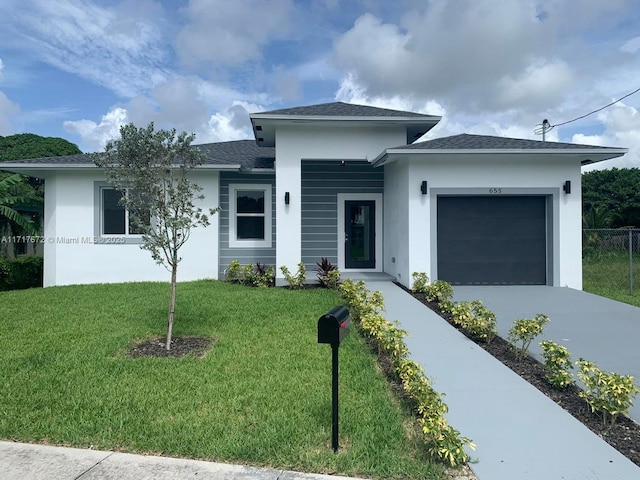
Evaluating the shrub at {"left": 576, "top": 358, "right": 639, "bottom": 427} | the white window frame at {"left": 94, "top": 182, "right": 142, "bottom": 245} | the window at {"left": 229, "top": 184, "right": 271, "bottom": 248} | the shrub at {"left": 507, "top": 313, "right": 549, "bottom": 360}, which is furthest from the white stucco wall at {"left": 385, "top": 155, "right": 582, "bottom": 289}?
the white window frame at {"left": 94, "top": 182, "right": 142, "bottom": 245}

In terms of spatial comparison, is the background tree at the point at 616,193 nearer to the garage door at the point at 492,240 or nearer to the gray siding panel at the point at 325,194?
the garage door at the point at 492,240

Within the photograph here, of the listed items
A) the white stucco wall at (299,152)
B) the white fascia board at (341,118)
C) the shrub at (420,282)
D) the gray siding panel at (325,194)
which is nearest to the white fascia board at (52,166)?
the white stucco wall at (299,152)

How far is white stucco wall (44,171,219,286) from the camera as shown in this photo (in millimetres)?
12562

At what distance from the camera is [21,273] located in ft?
44.3

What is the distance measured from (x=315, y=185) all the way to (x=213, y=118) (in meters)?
22.0

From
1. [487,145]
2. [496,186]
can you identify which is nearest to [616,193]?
[496,186]

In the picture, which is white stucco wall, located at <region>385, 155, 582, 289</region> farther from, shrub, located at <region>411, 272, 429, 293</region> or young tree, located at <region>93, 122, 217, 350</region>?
young tree, located at <region>93, 122, 217, 350</region>

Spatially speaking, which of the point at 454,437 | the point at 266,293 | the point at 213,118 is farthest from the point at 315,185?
the point at 213,118

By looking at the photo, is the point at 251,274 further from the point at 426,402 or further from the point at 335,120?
the point at 426,402

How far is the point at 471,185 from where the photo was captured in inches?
435

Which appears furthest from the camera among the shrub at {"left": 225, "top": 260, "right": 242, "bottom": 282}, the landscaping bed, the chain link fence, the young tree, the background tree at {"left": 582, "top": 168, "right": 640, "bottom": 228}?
the background tree at {"left": 582, "top": 168, "right": 640, "bottom": 228}

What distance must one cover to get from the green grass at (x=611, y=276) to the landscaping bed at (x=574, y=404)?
5.54 meters

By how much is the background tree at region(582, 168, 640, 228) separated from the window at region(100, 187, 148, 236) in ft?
81.6

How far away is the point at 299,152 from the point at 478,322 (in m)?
7.11
